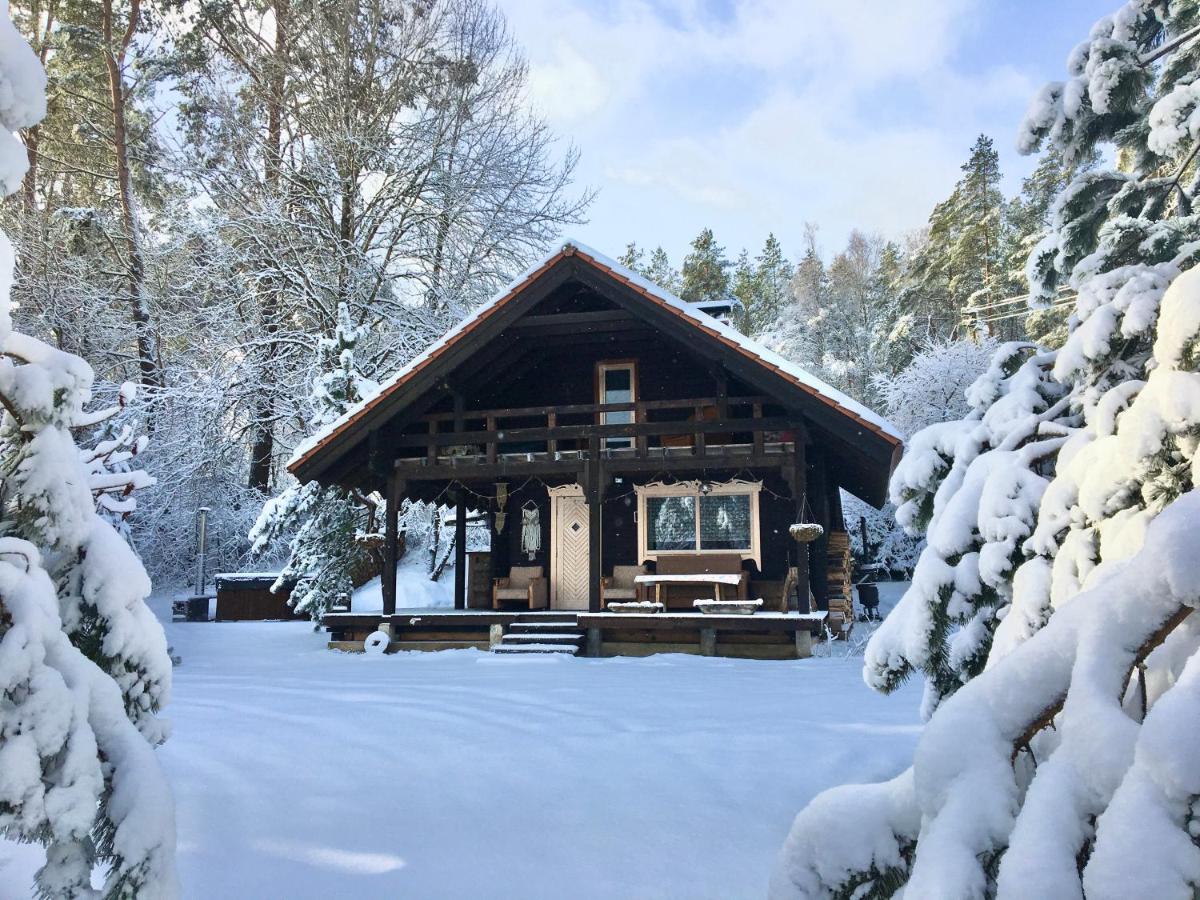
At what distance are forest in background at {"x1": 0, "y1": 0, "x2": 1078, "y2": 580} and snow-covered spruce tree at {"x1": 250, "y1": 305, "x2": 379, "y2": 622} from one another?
8.74 feet

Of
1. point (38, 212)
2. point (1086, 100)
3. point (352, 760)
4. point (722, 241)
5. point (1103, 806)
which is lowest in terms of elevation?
point (352, 760)

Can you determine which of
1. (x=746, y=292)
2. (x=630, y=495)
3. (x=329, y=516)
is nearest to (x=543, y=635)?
(x=630, y=495)

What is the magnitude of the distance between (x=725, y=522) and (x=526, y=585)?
409cm

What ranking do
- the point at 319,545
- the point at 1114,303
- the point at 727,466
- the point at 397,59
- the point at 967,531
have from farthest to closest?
the point at 397,59
the point at 319,545
the point at 727,466
the point at 967,531
the point at 1114,303

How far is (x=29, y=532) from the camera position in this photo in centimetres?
269

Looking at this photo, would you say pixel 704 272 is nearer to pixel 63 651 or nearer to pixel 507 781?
pixel 507 781

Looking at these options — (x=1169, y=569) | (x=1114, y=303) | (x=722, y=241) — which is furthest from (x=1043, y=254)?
(x=722, y=241)

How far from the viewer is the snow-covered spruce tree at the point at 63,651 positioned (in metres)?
2.30

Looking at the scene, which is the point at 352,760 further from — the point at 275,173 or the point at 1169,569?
the point at 275,173

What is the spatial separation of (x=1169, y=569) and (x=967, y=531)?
5.47ft

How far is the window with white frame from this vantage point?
15.5m

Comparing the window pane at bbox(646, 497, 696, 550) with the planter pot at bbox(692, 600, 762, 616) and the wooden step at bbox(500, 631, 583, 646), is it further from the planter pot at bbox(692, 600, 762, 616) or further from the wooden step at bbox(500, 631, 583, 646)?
the wooden step at bbox(500, 631, 583, 646)

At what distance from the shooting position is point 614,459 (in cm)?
1403

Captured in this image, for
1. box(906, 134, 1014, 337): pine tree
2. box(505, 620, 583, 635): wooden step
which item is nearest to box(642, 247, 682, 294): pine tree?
box(906, 134, 1014, 337): pine tree
